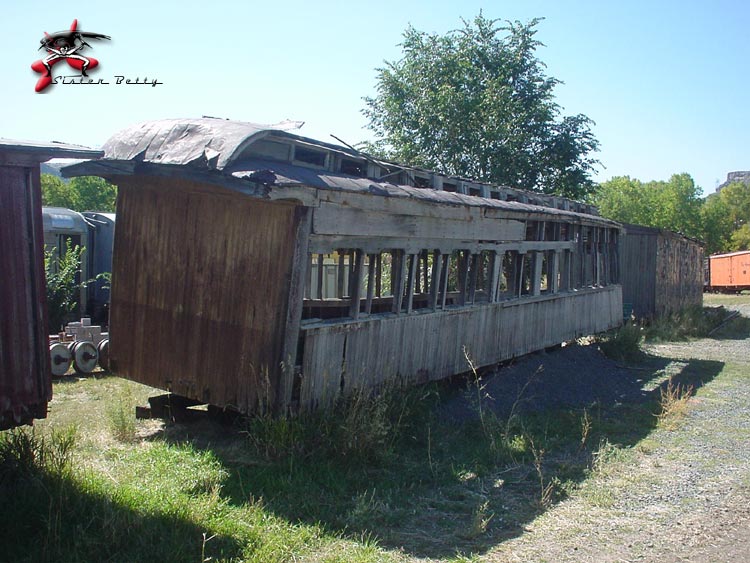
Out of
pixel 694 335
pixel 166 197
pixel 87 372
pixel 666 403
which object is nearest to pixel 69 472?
pixel 166 197

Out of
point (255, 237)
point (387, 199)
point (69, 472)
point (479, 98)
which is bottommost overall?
point (69, 472)

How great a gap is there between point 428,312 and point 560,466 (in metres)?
2.87

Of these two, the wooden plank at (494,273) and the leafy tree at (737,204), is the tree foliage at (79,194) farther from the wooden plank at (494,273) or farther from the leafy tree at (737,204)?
the leafy tree at (737,204)

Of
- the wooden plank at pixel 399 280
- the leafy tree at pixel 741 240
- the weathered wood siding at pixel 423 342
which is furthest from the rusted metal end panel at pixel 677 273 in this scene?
the leafy tree at pixel 741 240

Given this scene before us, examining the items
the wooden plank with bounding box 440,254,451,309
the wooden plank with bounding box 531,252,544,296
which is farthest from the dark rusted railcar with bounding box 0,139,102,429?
the wooden plank with bounding box 531,252,544,296

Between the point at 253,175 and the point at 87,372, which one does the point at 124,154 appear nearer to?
the point at 253,175

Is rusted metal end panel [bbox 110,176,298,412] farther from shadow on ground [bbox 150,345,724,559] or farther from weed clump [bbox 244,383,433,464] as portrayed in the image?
shadow on ground [bbox 150,345,724,559]

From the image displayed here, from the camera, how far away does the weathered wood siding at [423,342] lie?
7.73 meters

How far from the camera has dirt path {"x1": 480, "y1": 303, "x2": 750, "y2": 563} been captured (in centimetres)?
561

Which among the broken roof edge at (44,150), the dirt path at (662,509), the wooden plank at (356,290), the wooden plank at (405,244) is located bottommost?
the dirt path at (662,509)

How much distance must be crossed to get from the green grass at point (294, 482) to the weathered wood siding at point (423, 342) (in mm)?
331

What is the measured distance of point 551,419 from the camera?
32.2 feet

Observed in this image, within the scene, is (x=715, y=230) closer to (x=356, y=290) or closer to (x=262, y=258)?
(x=356, y=290)

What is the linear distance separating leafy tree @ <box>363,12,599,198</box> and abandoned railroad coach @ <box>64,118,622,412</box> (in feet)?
50.2
